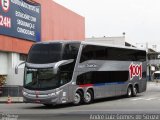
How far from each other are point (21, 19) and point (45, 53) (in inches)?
583

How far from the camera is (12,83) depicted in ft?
132

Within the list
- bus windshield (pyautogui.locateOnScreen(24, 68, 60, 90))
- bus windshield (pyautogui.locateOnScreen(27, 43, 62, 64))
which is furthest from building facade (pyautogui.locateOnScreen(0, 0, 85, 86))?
bus windshield (pyautogui.locateOnScreen(24, 68, 60, 90))

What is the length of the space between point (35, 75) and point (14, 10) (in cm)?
1408

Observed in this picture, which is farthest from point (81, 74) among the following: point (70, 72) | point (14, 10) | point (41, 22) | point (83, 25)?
point (83, 25)

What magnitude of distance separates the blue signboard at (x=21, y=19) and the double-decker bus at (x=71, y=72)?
32.8 ft

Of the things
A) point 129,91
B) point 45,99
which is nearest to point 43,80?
point 45,99

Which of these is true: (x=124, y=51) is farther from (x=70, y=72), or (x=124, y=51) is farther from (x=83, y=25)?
(x=83, y=25)

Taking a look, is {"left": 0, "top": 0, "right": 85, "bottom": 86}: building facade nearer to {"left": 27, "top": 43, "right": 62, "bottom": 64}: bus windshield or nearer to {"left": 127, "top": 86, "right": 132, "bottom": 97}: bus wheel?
{"left": 127, "top": 86, "right": 132, "bottom": 97}: bus wheel

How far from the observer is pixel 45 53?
2558cm

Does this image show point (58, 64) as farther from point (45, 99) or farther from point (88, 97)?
point (88, 97)

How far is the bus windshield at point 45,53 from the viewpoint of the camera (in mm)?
25398

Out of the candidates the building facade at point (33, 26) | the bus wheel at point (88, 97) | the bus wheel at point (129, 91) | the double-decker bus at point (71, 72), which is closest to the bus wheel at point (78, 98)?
the double-decker bus at point (71, 72)

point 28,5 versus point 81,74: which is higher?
point 28,5

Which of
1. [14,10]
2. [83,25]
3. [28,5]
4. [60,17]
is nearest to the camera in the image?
[14,10]
